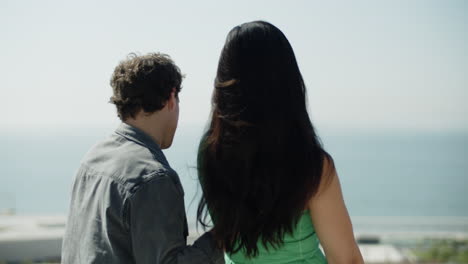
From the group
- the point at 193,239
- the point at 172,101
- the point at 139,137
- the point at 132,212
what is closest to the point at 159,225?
the point at 132,212

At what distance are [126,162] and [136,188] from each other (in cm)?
12

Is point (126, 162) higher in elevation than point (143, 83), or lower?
lower

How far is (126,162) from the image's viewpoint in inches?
75.0

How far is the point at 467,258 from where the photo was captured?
594 centimetres

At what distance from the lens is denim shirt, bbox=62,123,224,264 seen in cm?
179

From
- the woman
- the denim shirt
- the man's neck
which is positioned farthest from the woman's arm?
the man's neck

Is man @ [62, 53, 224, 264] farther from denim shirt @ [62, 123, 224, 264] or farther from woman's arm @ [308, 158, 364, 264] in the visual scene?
woman's arm @ [308, 158, 364, 264]

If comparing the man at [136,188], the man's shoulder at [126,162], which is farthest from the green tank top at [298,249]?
the man's shoulder at [126,162]

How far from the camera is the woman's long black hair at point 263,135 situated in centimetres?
172

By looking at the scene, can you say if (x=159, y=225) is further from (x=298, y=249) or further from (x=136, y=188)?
(x=298, y=249)

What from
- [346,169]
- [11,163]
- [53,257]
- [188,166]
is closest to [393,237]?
[53,257]

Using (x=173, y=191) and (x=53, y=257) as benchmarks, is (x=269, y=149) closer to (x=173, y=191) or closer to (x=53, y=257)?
(x=173, y=191)

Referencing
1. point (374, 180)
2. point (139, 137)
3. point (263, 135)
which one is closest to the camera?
point (263, 135)

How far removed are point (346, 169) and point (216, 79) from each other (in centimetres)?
11282
